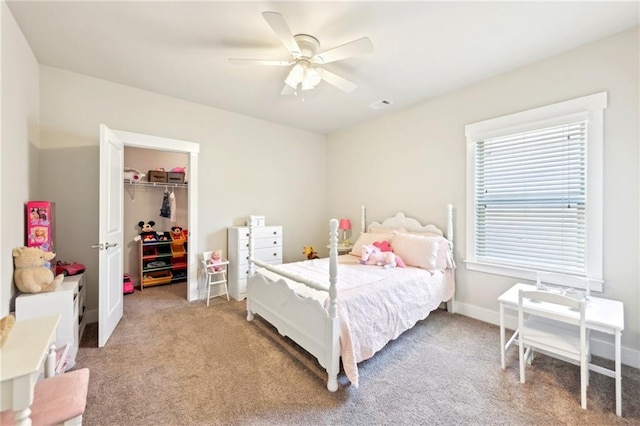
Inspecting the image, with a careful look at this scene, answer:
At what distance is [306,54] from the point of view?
228 cm

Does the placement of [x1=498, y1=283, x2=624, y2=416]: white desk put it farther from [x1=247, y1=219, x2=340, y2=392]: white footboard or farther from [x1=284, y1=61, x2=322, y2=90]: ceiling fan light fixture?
[x1=284, y1=61, x2=322, y2=90]: ceiling fan light fixture

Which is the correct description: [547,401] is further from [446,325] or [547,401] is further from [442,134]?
[442,134]

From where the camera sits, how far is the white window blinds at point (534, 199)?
7.97 feet

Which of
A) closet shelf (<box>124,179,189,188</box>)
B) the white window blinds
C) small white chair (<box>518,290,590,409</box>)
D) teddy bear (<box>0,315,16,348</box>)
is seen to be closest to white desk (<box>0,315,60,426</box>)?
teddy bear (<box>0,315,16,348</box>)

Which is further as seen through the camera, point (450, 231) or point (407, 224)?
point (407, 224)

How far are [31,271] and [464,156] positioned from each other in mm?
4342

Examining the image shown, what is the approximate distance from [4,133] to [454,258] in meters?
4.35

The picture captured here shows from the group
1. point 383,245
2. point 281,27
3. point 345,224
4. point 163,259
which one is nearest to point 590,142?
point 383,245

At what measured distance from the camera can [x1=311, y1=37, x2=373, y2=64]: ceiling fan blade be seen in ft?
6.15

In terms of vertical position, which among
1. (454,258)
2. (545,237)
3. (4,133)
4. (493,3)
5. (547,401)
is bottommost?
(547,401)

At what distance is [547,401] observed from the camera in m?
1.77

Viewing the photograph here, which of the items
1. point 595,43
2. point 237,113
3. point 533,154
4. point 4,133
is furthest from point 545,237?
point 4,133

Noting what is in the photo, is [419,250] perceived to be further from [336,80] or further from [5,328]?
[5,328]

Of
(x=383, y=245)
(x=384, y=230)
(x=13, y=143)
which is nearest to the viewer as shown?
(x=13, y=143)
